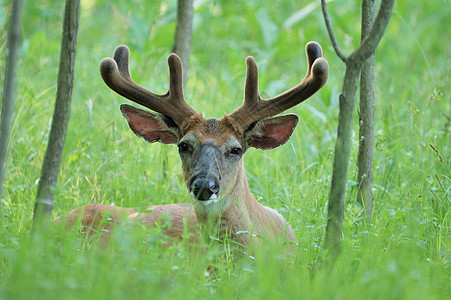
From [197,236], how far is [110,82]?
4.04ft

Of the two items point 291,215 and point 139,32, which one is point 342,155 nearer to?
point 291,215

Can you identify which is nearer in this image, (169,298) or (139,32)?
(169,298)

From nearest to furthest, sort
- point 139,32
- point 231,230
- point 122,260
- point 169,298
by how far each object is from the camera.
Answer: point 169,298 → point 122,260 → point 231,230 → point 139,32

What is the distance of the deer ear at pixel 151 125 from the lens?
466 centimetres

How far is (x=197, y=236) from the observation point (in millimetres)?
4305

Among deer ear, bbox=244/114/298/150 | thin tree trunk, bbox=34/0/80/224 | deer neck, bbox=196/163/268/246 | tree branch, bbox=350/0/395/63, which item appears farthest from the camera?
deer ear, bbox=244/114/298/150

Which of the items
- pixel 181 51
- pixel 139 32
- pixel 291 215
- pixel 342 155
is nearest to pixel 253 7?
pixel 139 32

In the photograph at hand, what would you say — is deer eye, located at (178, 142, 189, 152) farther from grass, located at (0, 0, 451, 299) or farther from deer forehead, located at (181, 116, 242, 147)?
grass, located at (0, 0, 451, 299)

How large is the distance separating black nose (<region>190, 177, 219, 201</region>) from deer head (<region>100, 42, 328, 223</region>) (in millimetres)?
22

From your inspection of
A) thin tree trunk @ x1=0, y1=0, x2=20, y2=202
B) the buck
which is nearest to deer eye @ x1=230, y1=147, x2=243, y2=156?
the buck

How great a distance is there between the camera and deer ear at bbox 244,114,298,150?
450 centimetres

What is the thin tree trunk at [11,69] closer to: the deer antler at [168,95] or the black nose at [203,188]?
the black nose at [203,188]

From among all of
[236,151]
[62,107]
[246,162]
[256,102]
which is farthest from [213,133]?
[246,162]

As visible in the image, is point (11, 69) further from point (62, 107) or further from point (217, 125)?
point (217, 125)
